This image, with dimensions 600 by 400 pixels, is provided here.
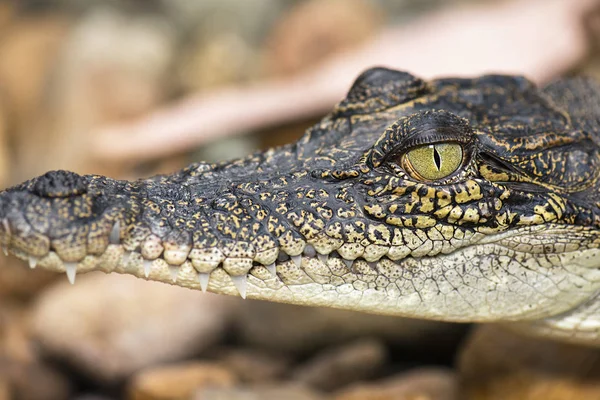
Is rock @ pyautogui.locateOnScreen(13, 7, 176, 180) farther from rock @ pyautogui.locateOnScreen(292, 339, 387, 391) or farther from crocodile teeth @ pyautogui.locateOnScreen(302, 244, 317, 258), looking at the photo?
crocodile teeth @ pyautogui.locateOnScreen(302, 244, 317, 258)

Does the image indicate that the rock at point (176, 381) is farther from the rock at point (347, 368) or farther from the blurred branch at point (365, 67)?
the blurred branch at point (365, 67)

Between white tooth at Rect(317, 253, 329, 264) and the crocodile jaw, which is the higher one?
white tooth at Rect(317, 253, 329, 264)

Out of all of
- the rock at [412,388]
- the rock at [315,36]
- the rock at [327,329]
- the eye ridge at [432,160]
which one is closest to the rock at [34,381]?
the rock at [327,329]

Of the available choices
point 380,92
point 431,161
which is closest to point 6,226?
point 431,161

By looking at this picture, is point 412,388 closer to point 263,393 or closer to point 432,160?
point 263,393

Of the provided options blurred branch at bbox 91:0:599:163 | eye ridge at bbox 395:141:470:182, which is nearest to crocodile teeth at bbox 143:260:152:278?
eye ridge at bbox 395:141:470:182

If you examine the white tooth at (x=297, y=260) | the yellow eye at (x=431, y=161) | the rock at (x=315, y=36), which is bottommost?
the white tooth at (x=297, y=260)
